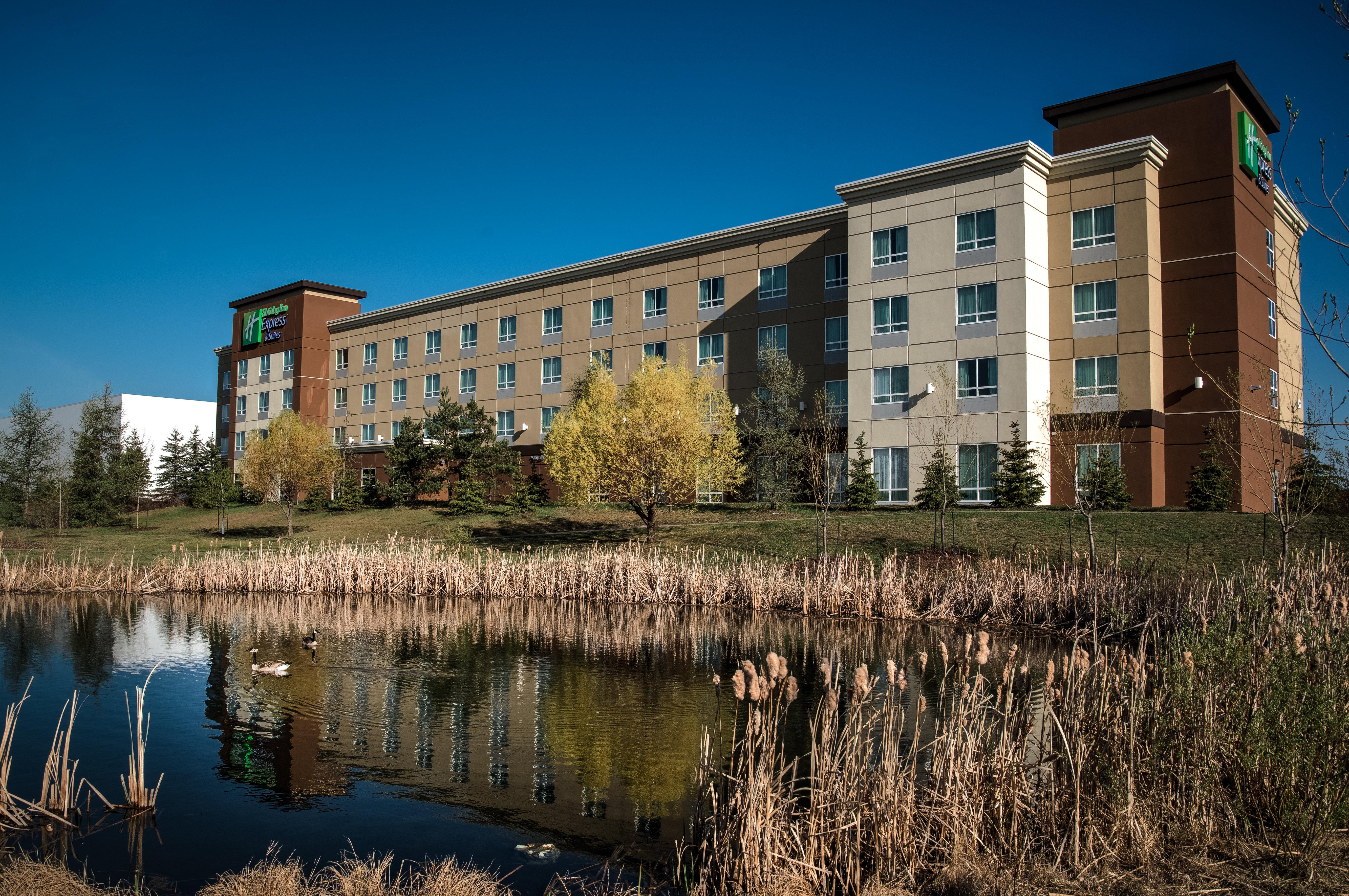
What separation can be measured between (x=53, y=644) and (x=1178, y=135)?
39975mm

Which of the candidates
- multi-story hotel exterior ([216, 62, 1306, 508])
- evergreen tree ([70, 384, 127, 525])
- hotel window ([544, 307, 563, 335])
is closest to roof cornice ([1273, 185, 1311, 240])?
multi-story hotel exterior ([216, 62, 1306, 508])

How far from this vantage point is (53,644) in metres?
16.1

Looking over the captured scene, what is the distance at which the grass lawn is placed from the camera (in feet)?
74.6

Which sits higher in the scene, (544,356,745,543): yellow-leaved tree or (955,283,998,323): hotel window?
(955,283,998,323): hotel window

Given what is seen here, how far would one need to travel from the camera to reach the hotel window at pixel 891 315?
37.1 metres

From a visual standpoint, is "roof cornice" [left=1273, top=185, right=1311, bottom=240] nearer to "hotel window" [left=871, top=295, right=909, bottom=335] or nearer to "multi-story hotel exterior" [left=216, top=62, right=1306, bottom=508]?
"multi-story hotel exterior" [left=216, top=62, right=1306, bottom=508]

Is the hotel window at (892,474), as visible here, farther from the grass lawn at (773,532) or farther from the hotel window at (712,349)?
the hotel window at (712,349)

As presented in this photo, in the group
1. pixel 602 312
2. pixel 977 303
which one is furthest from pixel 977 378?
pixel 602 312

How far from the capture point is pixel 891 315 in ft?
123

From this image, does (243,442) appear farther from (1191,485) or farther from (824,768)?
(824,768)

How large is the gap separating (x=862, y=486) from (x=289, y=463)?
28.2 meters

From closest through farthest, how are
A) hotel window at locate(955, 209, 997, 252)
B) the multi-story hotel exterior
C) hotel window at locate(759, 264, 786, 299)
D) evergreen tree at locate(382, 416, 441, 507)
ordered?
1. the multi-story hotel exterior
2. hotel window at locate(955, 209, 997, 252)
3. hotel window at locate(759, 264, 786, 299)
4. evergreen tree at locate(382, 416, 441, 507)

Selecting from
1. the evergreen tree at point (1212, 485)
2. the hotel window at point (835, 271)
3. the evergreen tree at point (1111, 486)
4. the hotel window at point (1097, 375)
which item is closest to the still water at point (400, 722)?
the evergreen tree at point (1111, 486)

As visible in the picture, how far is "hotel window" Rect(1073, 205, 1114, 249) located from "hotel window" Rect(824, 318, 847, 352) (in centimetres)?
1033
